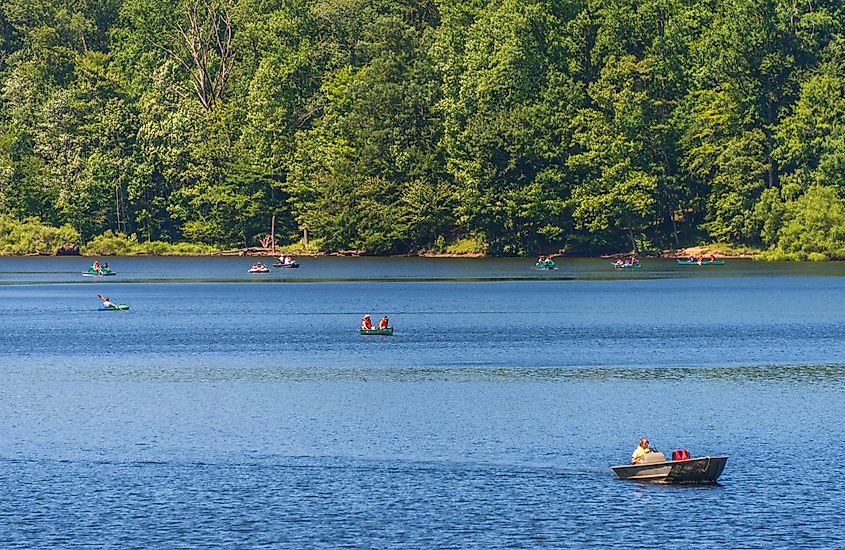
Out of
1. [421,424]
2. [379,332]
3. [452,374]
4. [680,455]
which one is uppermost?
[379,332]

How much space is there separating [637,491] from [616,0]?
150762 millimetres

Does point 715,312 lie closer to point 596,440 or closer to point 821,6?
point 596,440

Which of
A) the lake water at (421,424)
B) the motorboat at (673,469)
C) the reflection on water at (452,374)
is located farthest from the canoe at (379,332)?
the motorboat at (673,469)

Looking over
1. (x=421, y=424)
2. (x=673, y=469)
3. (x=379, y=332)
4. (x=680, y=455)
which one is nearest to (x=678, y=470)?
(x=673, y=469)

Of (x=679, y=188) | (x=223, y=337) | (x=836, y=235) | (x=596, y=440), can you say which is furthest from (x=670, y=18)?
(x=596, y=440)

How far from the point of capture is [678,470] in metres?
50.4

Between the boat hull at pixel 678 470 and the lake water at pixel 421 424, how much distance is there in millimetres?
483

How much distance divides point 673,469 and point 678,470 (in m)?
0.17

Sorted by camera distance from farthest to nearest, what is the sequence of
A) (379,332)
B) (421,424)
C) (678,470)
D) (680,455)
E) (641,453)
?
(379,332) < (421,424) < (680,455) < (641,453) < (678,470)

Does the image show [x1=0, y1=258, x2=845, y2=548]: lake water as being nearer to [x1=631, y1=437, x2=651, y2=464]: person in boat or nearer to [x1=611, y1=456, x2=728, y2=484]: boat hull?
[x1=611, y1=456, x2=728, y2=484]: boat hull

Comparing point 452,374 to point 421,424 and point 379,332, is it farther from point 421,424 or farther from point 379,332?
point 379,332

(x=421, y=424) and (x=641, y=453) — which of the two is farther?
(x=421, y=424)

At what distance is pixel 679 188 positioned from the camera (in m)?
193

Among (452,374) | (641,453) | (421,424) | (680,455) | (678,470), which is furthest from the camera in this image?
(452,374)
